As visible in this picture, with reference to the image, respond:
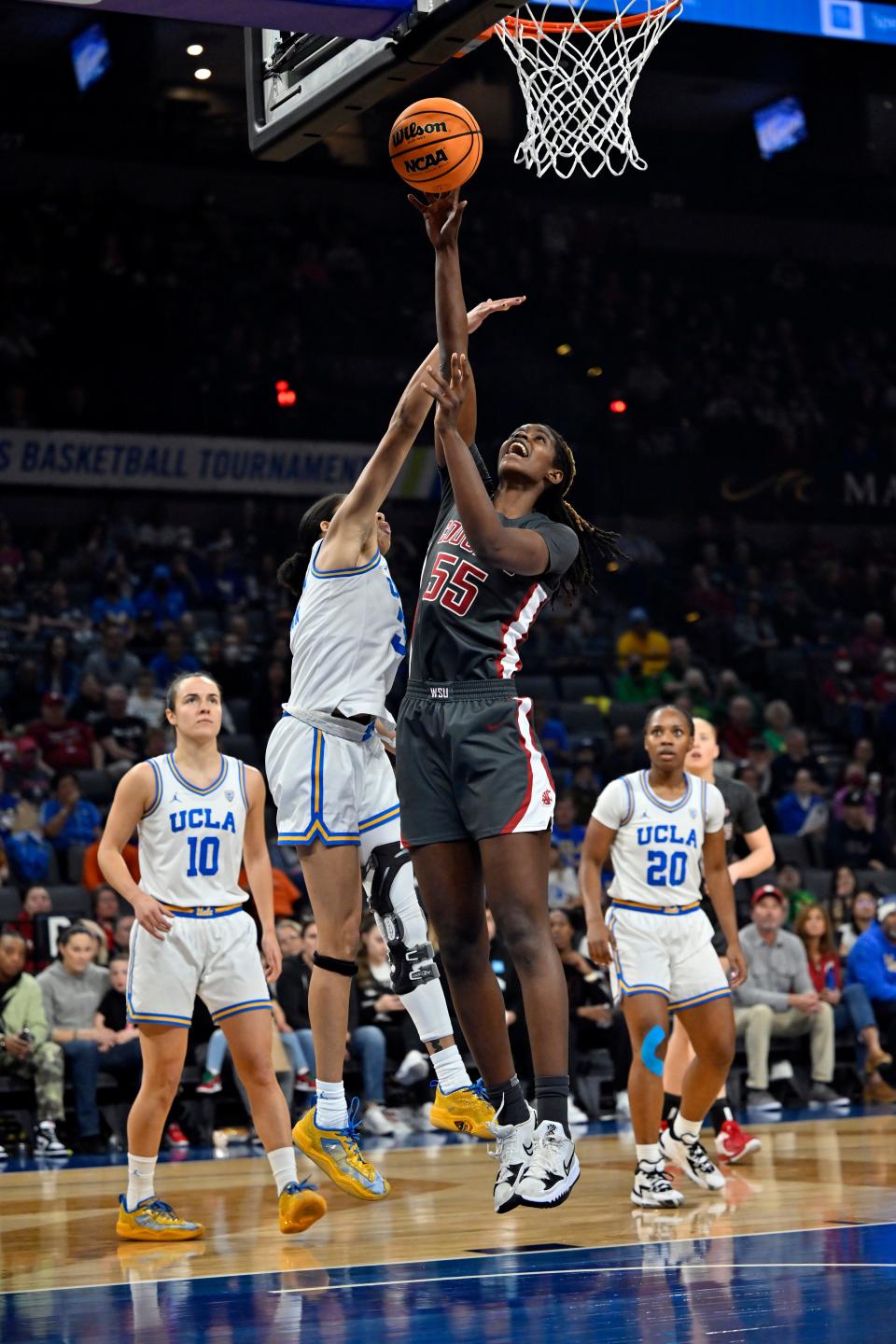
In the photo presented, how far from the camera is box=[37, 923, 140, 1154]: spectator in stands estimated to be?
10.3 meters

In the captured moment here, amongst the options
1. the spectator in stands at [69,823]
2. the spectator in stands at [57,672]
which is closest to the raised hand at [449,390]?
the spectator in stands at [69,823]

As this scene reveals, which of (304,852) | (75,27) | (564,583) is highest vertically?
(75,27)

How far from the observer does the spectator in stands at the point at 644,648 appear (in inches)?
728

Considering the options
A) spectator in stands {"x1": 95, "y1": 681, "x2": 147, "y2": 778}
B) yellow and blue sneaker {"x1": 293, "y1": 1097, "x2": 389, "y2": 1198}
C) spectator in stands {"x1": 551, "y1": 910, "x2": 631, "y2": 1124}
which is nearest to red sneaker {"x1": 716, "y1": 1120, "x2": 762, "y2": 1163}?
spectator in stands {"x1": 551, "y1": 910, "x2": 631, "y2": 1124}

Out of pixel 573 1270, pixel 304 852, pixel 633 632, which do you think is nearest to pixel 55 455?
pixel 633 632

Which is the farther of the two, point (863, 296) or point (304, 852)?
point (863, 296)

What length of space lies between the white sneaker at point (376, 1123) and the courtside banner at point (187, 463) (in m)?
9.59

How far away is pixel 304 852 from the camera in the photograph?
626cm

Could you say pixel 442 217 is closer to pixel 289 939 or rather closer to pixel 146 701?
pixel 289 939

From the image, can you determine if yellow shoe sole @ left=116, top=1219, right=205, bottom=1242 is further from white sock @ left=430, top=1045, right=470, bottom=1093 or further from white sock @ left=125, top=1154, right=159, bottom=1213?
white sock @ left=430, top=1045, right=470, bottom=1093

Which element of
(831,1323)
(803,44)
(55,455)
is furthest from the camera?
(803,44)

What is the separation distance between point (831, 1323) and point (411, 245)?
1853 cm

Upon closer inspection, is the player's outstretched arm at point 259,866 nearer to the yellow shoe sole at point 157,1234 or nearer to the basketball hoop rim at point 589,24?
the yellow shoe sole at point 157,1234

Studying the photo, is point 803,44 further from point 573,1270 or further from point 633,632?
point 573,1270
